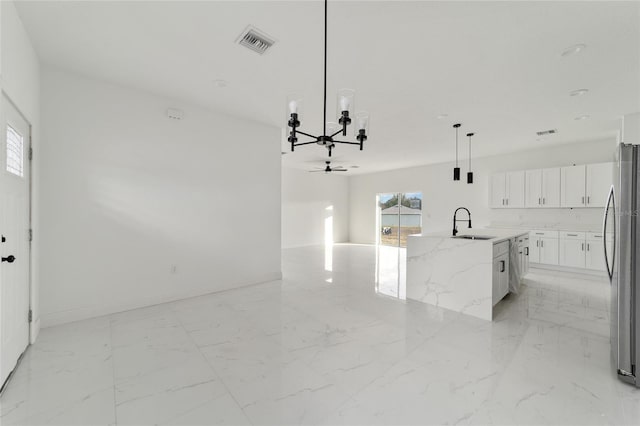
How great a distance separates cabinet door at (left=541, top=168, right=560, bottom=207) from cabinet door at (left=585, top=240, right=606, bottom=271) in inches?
38.2

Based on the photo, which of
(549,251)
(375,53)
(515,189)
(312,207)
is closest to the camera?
(375,53)

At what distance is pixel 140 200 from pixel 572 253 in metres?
7.60

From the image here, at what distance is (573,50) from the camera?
2.59m

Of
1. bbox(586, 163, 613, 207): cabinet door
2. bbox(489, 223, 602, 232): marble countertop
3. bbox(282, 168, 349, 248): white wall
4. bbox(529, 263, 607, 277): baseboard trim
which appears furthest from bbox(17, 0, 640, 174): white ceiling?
bbox(282, 168, 349, 248): white wall

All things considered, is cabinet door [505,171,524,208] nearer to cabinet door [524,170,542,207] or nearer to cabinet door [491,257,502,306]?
cabinet door [524,170,542,207]

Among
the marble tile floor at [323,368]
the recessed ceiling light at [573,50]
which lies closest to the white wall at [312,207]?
the marble tile floor at [323,368]

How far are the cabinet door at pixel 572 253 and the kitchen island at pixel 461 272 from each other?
8.31 ft

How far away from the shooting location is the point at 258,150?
187 inches

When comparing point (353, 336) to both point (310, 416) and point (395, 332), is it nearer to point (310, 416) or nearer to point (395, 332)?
point (395, 332)

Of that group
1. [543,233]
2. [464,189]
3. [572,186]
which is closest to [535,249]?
[543,233]

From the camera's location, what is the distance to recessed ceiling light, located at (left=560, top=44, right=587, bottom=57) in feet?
8.30

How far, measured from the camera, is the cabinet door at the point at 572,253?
541 centimetres

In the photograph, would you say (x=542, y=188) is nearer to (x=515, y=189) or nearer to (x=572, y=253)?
(x=515, y=189)

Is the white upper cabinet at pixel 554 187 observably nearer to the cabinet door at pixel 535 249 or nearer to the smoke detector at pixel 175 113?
the cabinet door at pixel 535 249
